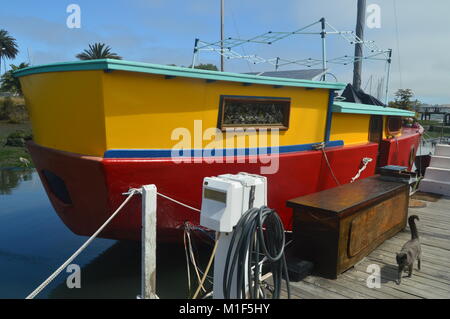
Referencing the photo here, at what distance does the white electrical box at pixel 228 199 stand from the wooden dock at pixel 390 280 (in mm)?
1164

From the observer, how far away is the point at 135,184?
4219 mm

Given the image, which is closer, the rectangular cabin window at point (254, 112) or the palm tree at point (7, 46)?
the rectangular cabin window at point (254, 112)

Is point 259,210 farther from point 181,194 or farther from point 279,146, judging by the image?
point 279,146

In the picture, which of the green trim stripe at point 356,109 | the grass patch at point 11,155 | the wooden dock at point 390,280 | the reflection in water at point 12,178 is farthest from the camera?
the grass patch at point 11,155

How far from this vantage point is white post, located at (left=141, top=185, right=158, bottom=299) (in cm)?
340

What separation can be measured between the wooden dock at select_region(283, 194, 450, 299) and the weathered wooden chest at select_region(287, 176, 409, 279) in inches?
4.8

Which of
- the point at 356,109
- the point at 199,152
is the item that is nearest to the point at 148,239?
the point at 199,152

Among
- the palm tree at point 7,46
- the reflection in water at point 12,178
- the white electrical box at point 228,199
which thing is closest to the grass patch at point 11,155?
the reflection in water at point 12,178

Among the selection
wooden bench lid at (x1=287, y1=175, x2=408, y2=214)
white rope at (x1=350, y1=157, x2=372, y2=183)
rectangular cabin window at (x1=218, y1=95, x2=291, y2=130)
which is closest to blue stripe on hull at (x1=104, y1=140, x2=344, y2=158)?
rectangular cabin window at (x1=218, y1=95, x2=291, y2=130)

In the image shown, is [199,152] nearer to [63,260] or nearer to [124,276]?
[124,276]

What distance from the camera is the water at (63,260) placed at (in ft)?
17.2

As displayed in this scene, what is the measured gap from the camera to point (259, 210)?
9.96ft

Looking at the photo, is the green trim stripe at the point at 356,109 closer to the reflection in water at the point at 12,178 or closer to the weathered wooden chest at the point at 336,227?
the weathered wooden chest at the point at 336,227
